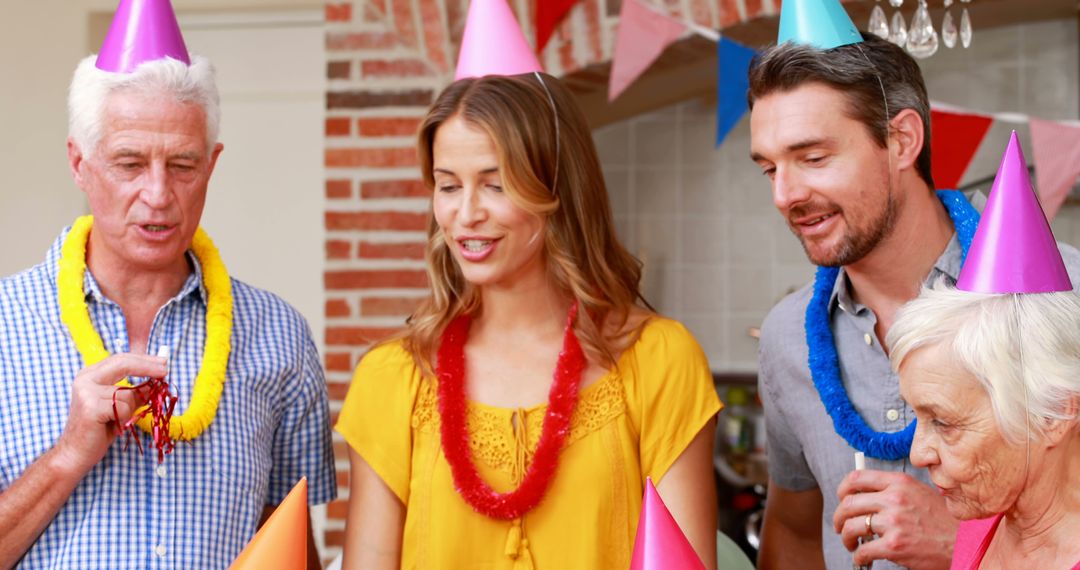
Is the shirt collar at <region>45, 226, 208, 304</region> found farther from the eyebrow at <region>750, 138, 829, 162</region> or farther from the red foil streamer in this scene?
the eyebrow at <region>750, 138, 829, 162</region>

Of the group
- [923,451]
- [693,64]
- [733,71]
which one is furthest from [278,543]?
[693,64]

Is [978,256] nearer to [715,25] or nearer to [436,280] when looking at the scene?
[436,280]

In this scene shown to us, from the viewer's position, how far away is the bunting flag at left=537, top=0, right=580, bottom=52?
3.36m

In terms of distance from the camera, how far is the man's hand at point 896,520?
179 centimetres

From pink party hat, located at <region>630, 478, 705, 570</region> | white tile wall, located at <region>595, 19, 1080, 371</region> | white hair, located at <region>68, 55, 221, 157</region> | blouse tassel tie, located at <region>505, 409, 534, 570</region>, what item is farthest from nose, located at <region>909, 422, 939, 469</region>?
white tile wall, located at <region>595, 19, 1080, 371</region>

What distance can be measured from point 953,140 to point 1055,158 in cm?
28

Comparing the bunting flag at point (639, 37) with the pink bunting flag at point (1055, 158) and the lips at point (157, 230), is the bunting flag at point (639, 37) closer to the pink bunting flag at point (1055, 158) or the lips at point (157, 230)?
the pink bunting flag at point (1055, 158)

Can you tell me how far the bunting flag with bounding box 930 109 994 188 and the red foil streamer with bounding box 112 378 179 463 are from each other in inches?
76.8

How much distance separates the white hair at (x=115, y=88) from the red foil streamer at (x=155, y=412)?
0.37 meters

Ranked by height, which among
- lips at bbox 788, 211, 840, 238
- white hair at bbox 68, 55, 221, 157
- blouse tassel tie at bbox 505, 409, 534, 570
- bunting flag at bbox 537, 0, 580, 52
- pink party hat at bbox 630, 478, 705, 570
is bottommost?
blouse tassel tie at bbox 505, 409, 534, 570

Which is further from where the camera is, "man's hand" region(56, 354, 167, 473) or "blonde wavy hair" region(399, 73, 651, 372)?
"blonde wavy hair" region(399, 73, 651, 372)

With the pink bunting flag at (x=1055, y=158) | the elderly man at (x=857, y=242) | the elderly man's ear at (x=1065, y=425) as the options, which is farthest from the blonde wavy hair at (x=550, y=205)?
the pink bunting flag at (x=1055, y=158)

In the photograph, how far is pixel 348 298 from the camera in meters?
3.43

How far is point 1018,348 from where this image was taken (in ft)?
4.60
